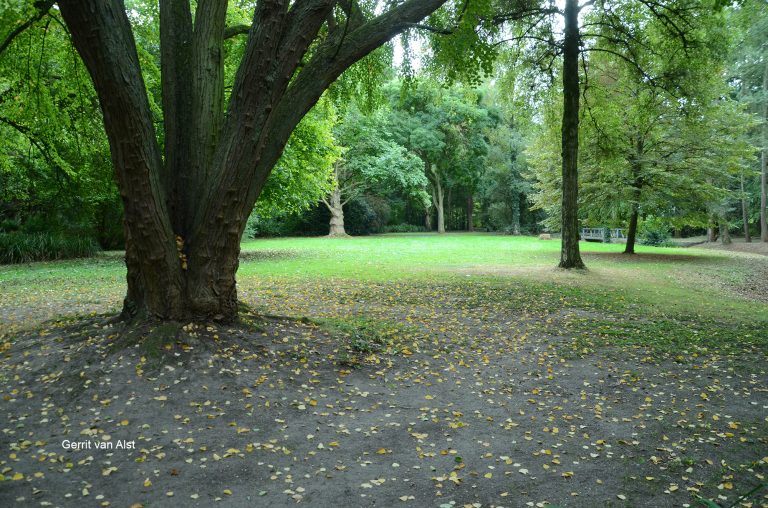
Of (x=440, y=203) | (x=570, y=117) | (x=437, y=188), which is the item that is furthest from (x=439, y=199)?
(x=570, y=117)

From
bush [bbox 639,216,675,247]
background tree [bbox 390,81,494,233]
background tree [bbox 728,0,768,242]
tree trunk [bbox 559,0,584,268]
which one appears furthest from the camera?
background tree [bbox 390,81,494,233]

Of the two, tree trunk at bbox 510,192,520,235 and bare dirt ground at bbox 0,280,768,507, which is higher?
tree trunk at bbox 510,192,520,235

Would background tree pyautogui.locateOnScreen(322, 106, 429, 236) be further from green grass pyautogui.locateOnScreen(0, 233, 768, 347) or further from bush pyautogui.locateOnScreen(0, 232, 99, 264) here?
bush pyautogui.locateOnScreen(0, 232, 99, 264)

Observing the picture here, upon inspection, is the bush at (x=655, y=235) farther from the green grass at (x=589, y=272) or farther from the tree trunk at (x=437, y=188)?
the tree trunk at (x=437, y=188)

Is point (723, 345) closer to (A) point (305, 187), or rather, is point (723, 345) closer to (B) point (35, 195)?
(A) point (305, 187)

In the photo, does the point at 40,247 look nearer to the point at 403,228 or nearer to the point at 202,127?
the point at 202,127

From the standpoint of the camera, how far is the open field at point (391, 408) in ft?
12.5

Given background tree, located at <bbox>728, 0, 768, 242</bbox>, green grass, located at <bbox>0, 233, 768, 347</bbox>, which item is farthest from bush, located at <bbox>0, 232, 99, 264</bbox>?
background tree, located at <bbox>728, 0, 768, 242</bbox>

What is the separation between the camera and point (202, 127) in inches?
255

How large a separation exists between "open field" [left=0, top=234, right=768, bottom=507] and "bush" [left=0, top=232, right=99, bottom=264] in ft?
36.9

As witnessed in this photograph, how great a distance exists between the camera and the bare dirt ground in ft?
12.4

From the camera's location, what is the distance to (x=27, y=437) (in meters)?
4.29

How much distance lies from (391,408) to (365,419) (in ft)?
1.25

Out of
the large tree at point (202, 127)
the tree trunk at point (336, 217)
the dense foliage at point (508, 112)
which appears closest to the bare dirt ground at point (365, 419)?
the large tree at point (202, 127)
